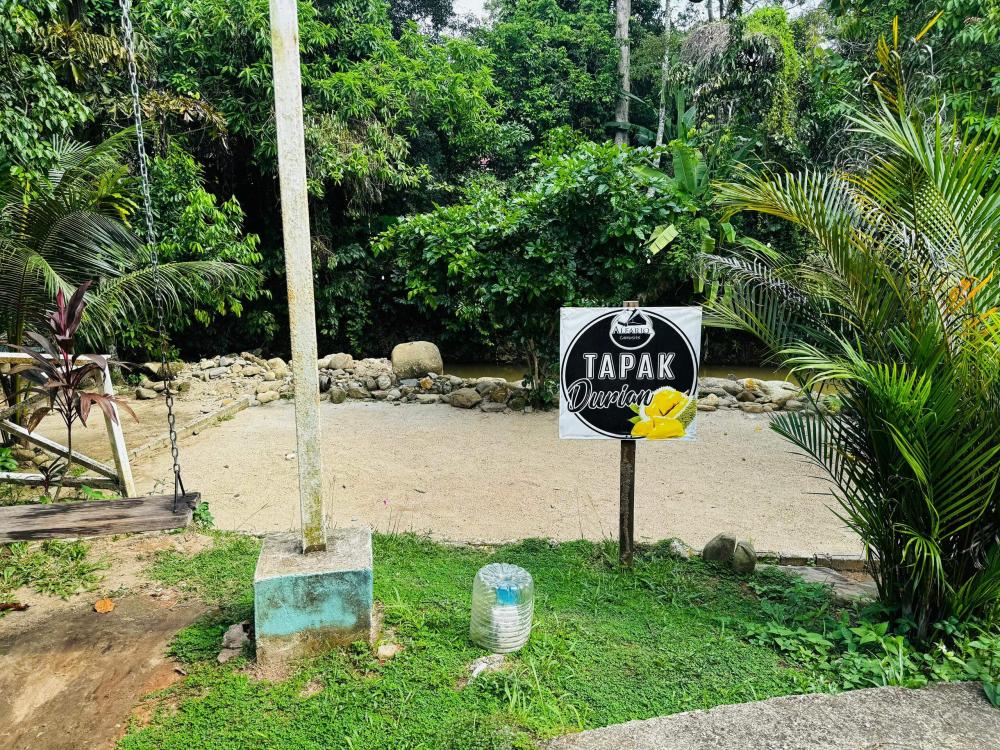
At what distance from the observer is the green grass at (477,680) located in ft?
7.84

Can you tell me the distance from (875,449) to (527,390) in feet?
20.0

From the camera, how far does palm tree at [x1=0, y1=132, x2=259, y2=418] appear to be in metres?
5.71

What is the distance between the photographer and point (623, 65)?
58.6 ft

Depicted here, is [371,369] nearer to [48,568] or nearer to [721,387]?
[721,387]

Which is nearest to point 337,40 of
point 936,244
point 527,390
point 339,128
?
point 339,128

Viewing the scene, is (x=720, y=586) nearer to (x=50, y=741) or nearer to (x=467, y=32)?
(x=50, y=741)

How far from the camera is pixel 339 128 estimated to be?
38.9 feet

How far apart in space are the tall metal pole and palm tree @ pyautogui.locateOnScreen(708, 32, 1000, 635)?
2.00 metres

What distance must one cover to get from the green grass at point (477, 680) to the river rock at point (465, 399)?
5.27 meters

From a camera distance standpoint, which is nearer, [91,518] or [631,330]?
[91,518]

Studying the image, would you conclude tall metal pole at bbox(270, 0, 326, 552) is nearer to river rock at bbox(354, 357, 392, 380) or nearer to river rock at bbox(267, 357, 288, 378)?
river rock at bbox(354, 357, 392, 380)

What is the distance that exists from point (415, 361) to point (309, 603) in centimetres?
783

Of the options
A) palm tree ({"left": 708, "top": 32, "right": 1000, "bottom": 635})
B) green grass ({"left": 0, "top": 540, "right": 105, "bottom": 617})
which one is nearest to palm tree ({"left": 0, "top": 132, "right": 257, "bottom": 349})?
green grass ({"left": 0, "top": 540, "right": 105, "bottom": 617})

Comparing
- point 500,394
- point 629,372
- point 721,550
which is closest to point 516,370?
point 500,394
